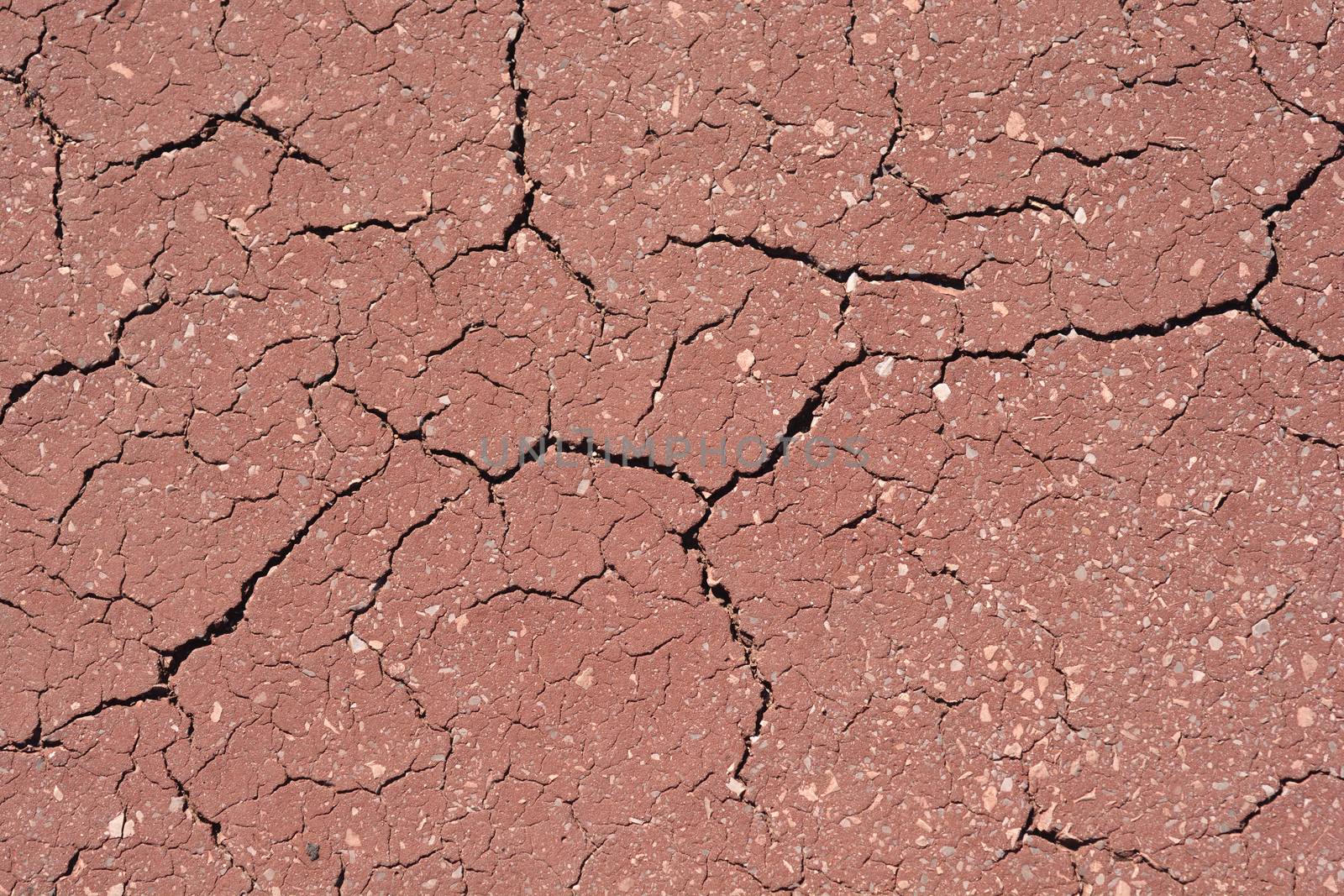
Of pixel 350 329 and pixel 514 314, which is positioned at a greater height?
pixel 350 329

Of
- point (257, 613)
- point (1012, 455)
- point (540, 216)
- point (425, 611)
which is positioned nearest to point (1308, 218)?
point (1012, 455)

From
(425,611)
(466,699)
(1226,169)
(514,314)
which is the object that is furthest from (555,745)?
(1226,169)

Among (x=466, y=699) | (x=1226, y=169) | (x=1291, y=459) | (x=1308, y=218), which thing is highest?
(x=466, y=699)

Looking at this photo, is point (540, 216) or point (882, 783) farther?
point (540, 216)

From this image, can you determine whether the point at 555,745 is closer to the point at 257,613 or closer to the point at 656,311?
the point at 257,613

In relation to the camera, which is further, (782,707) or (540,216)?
(540,216)

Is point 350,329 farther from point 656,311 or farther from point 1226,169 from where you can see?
point 1226,169
